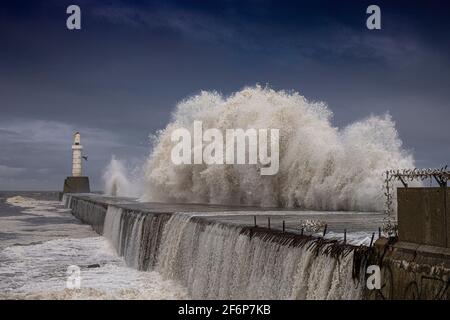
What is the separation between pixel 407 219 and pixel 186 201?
67.9ft

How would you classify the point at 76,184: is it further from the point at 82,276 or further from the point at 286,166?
the point at 82,276

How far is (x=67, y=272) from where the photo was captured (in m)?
13.9

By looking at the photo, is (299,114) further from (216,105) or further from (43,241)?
(43,241)

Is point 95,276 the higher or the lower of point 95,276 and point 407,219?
the lower

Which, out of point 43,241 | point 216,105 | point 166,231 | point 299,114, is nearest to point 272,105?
point 299,114

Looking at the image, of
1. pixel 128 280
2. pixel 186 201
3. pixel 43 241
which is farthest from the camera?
pixel 186 201

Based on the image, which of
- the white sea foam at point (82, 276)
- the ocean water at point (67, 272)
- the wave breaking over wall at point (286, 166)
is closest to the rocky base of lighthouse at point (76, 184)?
the wave breaking over wall at point (286, 166)

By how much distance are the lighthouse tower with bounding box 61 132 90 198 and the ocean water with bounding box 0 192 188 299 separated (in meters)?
26.0

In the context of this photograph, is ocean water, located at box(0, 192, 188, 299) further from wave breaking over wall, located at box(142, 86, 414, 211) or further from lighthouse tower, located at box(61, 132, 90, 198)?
lighthouse tower, located at box(61, 132, 90, 198)

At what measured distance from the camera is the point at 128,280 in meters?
12.9

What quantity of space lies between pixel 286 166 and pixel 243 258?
14431mm

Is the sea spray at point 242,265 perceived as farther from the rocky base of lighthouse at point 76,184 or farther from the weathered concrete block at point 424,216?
the rocky base of lighthouse at point 76,184

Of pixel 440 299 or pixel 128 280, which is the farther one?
pixel 128 280
